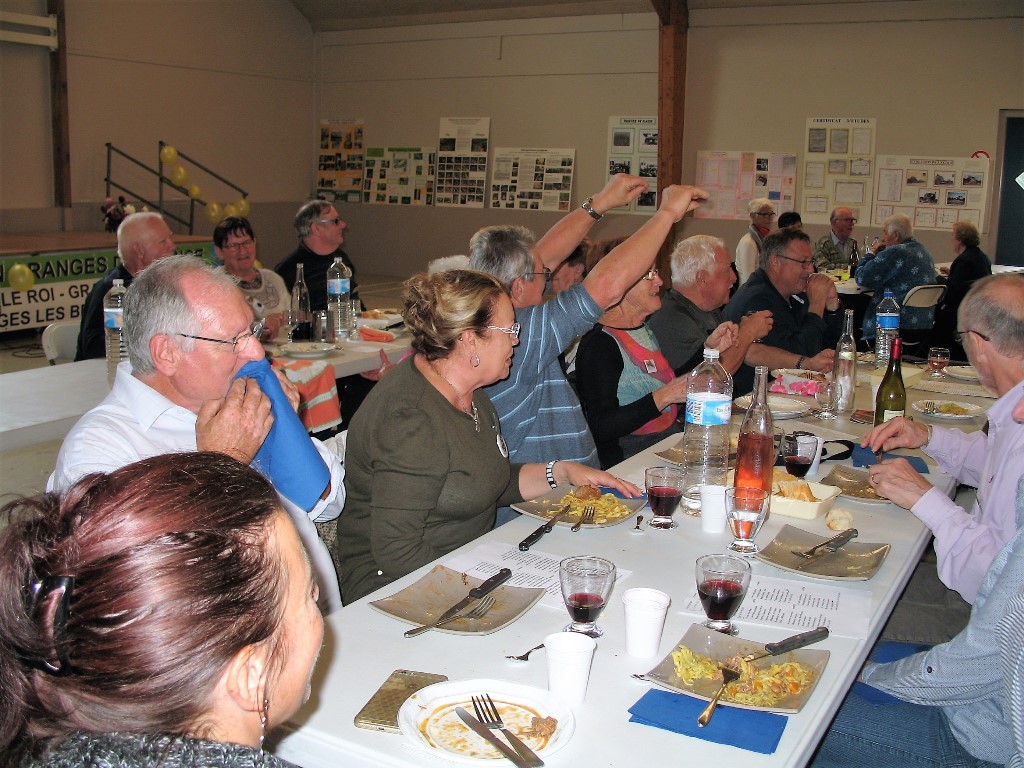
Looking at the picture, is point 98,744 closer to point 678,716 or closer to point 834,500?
point 678,716

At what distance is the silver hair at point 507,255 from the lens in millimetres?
3176

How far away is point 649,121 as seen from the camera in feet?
38.9

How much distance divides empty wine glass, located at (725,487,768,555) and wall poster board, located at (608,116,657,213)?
10095mm

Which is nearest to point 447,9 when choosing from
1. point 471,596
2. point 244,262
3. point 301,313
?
point 244,262

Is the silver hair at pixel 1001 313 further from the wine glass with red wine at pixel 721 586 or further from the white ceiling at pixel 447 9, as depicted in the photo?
the white ceiling at pixel 447 9

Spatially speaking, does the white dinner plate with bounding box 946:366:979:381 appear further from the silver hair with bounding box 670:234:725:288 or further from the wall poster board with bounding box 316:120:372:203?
the wall poster board with bounding box 316:120:372:203

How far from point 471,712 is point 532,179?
1194 cm

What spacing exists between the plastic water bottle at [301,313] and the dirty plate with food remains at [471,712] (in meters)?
3.65

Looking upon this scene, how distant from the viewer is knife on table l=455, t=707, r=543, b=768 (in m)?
1.23

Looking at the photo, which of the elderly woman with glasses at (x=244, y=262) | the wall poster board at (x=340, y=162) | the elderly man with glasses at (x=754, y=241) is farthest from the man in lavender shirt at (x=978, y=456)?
the wall poster board at (x=340, y=162)

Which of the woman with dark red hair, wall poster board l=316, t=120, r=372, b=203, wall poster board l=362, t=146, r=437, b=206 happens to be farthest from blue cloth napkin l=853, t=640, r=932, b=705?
wall poster board l=316, t=120, r=372, b=203

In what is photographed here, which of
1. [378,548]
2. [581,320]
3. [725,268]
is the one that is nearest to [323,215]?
[725,268]

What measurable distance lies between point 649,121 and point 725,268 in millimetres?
8141

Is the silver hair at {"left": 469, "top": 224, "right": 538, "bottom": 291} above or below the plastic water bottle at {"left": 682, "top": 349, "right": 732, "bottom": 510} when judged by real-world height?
above
